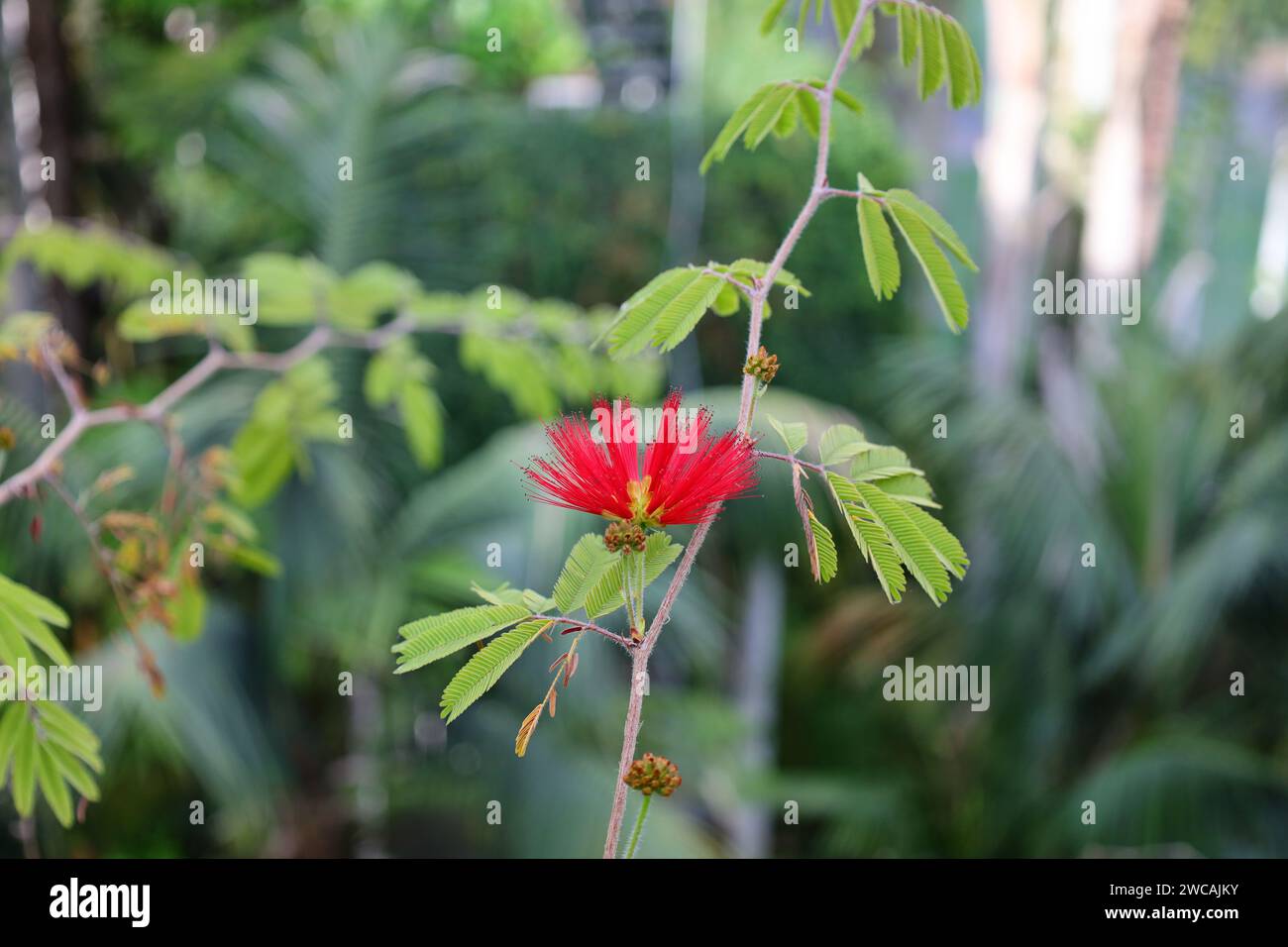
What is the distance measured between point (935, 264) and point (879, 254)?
0.04 meters

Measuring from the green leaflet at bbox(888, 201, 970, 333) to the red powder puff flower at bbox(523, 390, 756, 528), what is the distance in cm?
22

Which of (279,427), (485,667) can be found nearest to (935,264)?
(485,667)

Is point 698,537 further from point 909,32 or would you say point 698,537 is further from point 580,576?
point 909,32

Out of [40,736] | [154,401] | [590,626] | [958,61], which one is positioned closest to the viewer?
[590,626]

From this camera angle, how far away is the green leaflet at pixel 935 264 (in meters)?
0.75

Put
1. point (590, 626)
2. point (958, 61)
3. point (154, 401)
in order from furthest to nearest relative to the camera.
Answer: point (154, 401), point (958, 61), point (590, 626)

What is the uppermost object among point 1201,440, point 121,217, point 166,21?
point 166,21

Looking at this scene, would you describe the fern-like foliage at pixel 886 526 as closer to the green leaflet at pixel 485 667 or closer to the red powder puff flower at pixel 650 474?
the red powder puff flower at pixel 650 474

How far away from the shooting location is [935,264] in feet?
2.52
